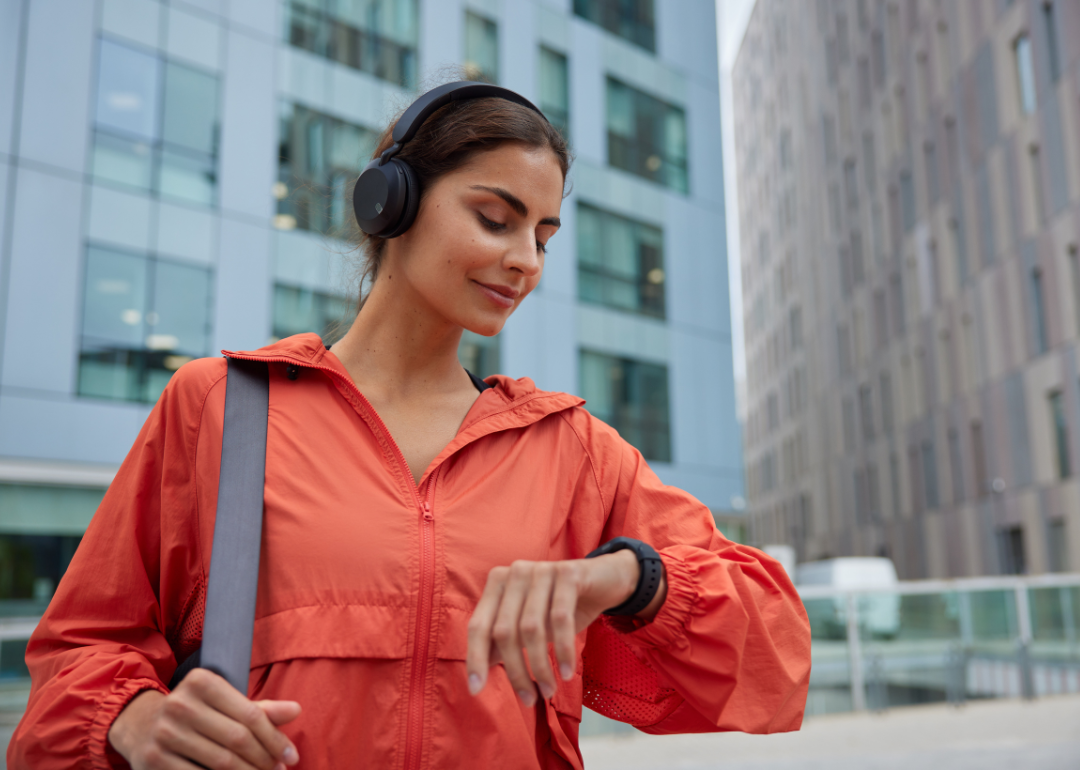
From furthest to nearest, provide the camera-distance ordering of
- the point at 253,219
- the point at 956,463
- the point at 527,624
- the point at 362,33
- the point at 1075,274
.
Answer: the point at 956,463 < the point at 1075,274 < the point at 362,33 < the point at 253,219 < the point at 527,624

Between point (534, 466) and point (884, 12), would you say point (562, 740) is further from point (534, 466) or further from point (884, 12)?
point (884, 12)

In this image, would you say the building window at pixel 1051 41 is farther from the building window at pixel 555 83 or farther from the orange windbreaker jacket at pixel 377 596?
the orange windbreaker jacket at pixel 377 596

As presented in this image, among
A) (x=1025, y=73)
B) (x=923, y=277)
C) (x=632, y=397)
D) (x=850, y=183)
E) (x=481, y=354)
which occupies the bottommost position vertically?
(x=632, y=397)

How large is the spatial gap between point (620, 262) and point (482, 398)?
61.5ft

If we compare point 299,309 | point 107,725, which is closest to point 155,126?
point 299,309

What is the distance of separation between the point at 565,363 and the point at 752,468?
4691 cm

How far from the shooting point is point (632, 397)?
1967 cm

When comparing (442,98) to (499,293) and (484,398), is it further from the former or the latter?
(484,398)

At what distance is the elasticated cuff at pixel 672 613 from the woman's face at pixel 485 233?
52 cm

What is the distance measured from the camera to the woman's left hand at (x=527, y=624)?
3.47ft

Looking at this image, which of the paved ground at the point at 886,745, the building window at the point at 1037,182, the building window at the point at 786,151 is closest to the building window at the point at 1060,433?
the building window at the point at 1037,182

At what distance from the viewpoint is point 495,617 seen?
1.09 meters

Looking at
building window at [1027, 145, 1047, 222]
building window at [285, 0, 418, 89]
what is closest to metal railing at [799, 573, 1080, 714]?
building window at [285, 0, 418, 89]

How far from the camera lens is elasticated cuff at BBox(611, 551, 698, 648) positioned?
129 cm
